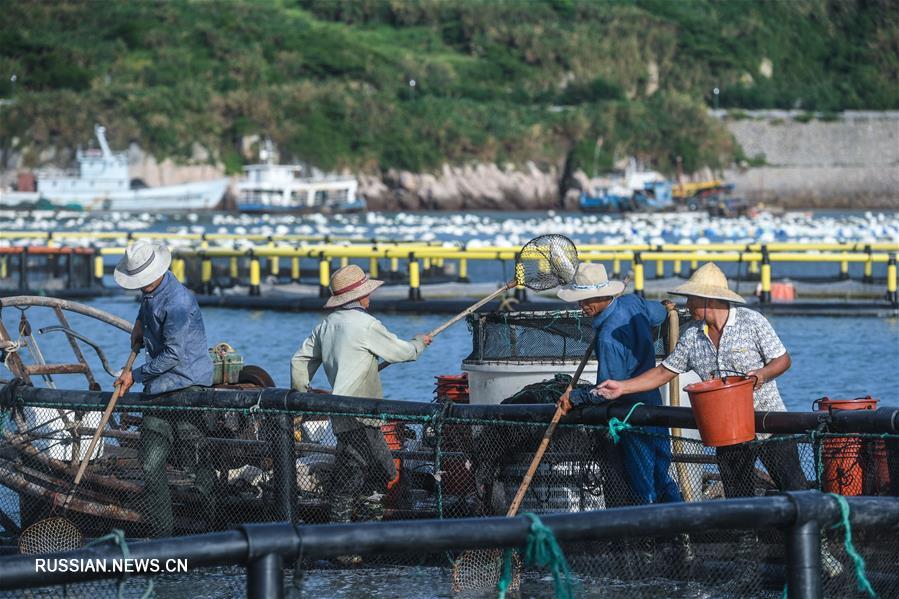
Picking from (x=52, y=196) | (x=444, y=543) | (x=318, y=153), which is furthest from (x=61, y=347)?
(x=318, y=153)

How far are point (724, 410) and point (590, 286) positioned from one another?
1383 millimetres

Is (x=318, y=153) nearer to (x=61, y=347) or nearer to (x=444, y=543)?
(x=61, y=347)

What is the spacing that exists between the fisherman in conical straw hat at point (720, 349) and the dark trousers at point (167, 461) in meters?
2.07

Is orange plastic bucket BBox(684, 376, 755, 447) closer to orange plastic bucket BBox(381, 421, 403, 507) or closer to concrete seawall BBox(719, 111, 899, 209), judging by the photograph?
orange plastic bucket BBox(381, 421, 403, 507)

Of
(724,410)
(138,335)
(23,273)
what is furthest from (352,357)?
(23,273)

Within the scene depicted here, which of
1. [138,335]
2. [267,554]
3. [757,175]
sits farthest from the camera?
[757,175]

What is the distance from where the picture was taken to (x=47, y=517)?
845cm

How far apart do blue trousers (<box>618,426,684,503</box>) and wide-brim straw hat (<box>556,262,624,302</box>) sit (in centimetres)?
77

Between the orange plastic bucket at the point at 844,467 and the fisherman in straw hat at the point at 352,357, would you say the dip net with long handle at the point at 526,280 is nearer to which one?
the fisherman in straw hat at the point at 352,357

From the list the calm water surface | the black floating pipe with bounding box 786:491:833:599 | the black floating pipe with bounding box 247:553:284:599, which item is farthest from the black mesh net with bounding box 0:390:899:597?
the calm water surface

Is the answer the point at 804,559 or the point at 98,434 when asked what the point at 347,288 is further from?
the point at 804,559

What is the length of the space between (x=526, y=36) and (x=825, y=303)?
131 meters

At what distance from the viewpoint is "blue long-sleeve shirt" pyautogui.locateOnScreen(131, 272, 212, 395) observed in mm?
8281

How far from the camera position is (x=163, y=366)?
8266 millimetres
